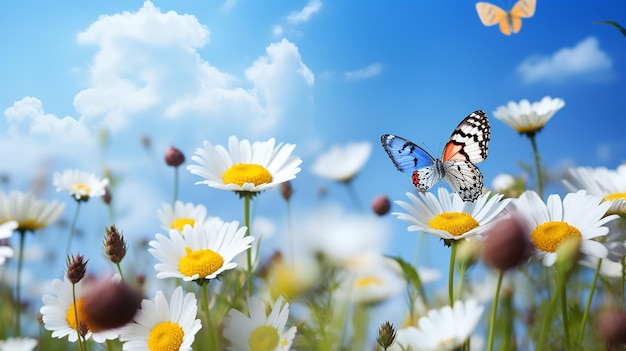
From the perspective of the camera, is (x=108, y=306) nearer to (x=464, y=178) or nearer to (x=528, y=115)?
(x=464, y=178)

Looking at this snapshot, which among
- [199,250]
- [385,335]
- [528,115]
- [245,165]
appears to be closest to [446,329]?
[385,335]

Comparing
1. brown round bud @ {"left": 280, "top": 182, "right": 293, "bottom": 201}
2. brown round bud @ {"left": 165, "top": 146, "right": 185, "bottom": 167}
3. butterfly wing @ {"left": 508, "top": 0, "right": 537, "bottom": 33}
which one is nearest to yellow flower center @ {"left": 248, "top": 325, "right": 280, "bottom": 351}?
brown round bud @ {"left": 280, "top": 182, "right": 293, "bottom": 201}

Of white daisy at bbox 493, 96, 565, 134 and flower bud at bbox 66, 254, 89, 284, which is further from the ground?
white daisy at bbox 493, 96, 565, 134

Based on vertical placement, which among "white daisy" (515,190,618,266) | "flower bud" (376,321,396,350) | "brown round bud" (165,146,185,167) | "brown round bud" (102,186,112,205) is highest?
"brown round bud" (165,146,185,167)

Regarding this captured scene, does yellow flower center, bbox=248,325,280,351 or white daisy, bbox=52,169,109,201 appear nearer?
yellow flower center, bbox=248,325,280,351

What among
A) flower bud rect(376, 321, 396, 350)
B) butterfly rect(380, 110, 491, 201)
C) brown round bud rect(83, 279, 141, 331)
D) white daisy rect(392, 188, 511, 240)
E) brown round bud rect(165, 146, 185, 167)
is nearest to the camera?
brown round bud rect(83, 279, 141, 331)

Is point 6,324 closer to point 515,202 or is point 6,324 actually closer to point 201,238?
A: point 201,238

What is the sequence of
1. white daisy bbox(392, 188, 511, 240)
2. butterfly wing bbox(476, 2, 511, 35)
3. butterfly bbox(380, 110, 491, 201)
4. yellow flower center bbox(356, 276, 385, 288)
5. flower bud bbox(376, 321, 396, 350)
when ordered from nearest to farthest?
1. flower bud bbox(376, 321, 396, 350)
2. white daisy bbox(392, 188, 511, 240)
3. yellow flower center bbox(356, 276, 385, 288)
4. butterfly bbox(380, 110, 491, 201)
5. butterfly wing bbox(476, 2, 511, 35)

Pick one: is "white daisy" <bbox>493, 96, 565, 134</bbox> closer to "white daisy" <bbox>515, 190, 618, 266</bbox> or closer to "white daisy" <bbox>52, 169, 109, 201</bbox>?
"white daisy" <bbox>515, 190, 618, 266</bbox>
